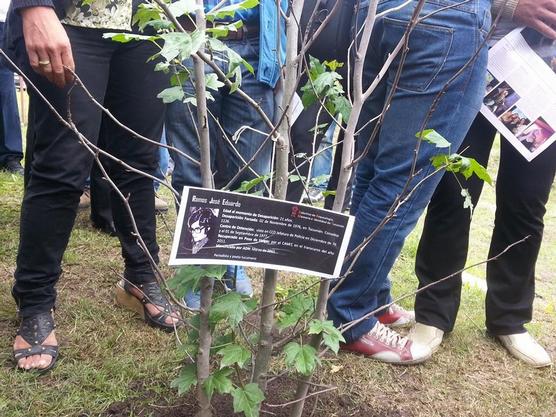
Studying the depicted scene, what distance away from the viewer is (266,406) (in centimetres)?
159

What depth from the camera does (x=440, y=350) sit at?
2.15m

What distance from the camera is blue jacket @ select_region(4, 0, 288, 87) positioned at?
1622 millimetres

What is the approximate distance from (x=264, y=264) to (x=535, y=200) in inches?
51.7

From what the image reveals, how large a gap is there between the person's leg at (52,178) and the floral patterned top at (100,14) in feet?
0.11

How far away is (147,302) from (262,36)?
1.03 meters

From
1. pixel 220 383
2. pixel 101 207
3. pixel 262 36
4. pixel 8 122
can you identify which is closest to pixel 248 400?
pixel 220 383

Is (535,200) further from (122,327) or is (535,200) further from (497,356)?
(122,327)

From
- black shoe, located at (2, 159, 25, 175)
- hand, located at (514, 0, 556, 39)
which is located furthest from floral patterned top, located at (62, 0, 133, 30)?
black shoe, located at (2, 159, 25, 175)

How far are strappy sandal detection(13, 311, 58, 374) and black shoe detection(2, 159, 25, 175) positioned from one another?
268cm

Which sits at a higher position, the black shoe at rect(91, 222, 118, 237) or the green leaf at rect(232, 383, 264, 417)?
the green leaf at rect(232, 383, 264, 417)

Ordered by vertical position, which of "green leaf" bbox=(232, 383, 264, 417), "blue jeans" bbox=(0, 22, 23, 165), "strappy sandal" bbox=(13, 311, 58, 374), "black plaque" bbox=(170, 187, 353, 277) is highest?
"black plaque" bbox=(170, 187, 353, 277)

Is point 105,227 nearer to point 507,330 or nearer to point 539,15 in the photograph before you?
point 507,330

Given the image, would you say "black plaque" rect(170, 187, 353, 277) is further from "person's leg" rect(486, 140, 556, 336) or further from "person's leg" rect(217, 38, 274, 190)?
"person's leg" rect(486, 140, 556, 336)

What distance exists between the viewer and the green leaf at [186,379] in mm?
1307
